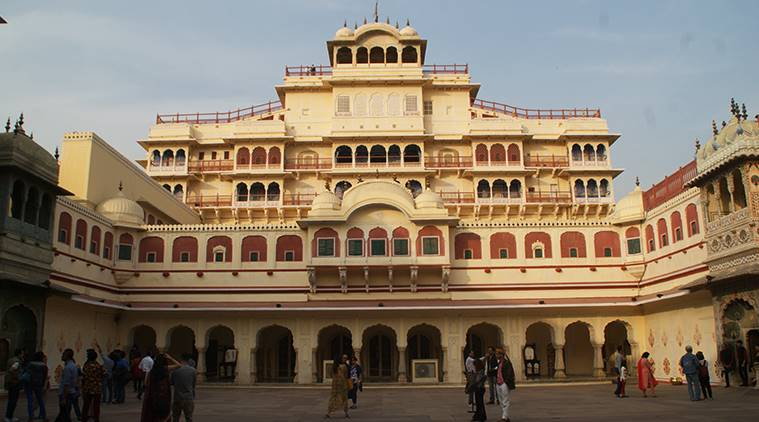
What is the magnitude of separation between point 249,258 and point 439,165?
16890 mm

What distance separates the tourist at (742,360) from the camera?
25344mm

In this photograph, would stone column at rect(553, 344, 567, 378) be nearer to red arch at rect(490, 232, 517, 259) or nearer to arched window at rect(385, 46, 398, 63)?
red arch at rect(490, 232, 517, 259)

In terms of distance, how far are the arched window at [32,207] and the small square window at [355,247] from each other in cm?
1492

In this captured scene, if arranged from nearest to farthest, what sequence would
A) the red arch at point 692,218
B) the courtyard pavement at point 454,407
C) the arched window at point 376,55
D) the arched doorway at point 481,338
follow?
the courtyard pavement at point 454,407
the red arch at point 692,218
the arched doorway at point 481,338
the arched window at point 376,55

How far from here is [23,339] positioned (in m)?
27.1

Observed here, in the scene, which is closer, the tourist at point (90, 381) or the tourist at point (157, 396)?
the tourist at point (157, 396)

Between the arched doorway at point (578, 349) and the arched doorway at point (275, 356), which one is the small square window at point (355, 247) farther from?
the arched doorway at point (578, 349)

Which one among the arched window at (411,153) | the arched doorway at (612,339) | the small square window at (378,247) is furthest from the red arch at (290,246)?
the arched doorway at (612,339)

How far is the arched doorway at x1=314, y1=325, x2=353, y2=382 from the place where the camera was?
38.3m

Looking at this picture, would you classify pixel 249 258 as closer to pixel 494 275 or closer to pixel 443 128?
pixel 494 275

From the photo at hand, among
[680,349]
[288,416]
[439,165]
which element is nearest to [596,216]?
[439,165]

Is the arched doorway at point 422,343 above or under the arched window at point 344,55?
under

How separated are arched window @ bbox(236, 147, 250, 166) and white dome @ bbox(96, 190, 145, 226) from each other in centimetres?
1235

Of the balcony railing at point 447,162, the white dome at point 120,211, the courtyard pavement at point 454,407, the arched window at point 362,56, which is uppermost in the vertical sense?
the arched window at point 362,56
